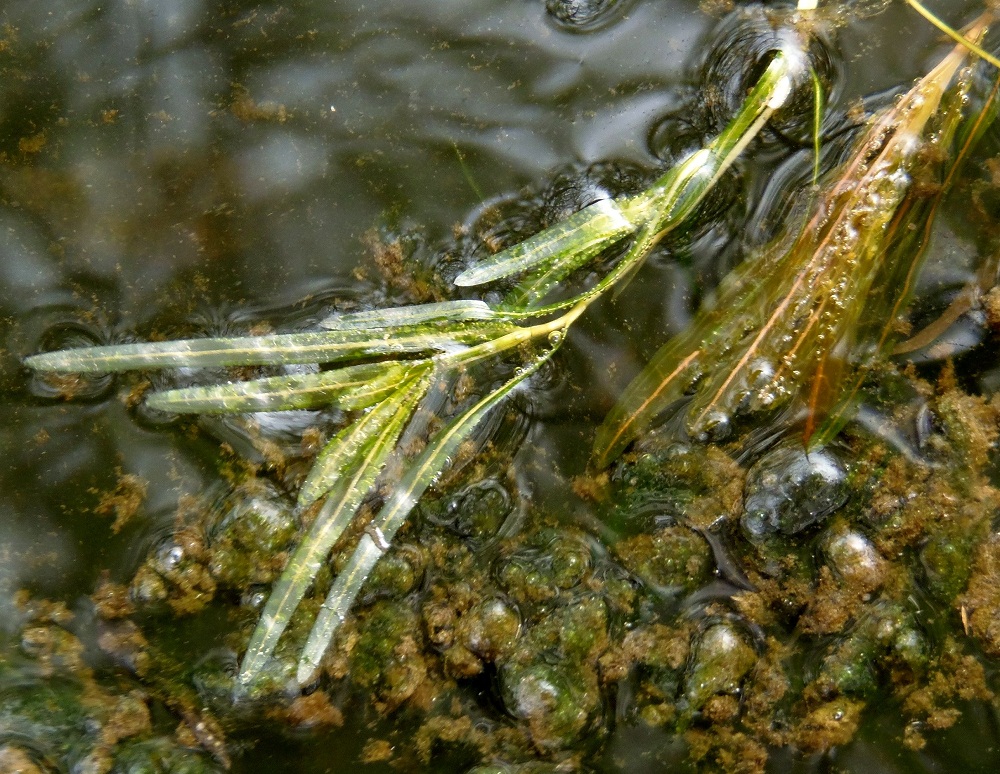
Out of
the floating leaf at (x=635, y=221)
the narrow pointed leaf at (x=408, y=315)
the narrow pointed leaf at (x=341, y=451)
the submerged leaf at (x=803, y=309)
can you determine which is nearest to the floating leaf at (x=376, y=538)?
the narrow pointed leaf at (x=341, y=451)

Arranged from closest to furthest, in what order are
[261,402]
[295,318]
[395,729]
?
[261,402], [395,729], [295,318]

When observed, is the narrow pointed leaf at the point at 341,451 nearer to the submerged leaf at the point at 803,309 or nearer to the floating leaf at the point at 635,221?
the floating leaf at the point at 635,221

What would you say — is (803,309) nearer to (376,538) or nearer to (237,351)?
(376,538)

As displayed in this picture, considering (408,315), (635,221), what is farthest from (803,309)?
(408,315)

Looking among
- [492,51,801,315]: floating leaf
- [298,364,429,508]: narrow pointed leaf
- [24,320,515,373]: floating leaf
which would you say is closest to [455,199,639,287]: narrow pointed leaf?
[492,51,801,315]: floating leaf

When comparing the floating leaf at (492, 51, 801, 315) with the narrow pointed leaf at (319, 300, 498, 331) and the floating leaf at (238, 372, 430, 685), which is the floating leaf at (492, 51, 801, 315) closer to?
the narrow pointed leaf at (319, 300, 498, 331)

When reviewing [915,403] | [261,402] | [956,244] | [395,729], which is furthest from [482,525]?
[956,244]

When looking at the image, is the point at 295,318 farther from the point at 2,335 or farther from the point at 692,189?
the point at 692,189
